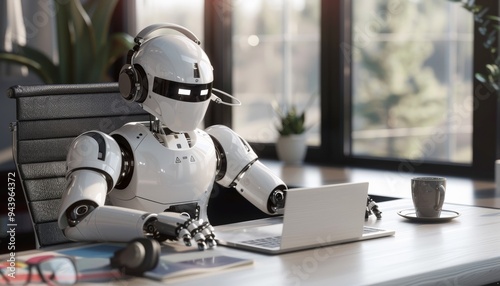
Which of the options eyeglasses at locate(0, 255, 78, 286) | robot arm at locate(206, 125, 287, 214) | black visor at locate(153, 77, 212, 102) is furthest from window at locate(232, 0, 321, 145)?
eyeglasses at locate(0, 255, 78, 286)

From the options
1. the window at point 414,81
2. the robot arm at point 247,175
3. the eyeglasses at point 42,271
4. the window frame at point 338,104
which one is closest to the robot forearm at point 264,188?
the robot arm at point 247,175

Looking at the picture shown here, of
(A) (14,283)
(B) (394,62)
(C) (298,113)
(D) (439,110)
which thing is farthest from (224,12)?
(A) (14,283)

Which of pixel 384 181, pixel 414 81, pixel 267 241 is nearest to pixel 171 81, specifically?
pixel 267 241

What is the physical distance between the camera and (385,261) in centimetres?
153

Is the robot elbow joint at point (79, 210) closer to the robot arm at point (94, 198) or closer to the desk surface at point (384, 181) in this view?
the robot arm at point (94, 198)

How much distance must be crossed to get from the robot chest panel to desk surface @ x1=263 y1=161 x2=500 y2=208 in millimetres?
943

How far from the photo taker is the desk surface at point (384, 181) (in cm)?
265

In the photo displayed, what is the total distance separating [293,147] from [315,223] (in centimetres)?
204

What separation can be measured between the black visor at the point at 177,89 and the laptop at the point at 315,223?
0.32 metres

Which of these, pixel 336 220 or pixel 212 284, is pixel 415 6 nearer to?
pixel 336 220

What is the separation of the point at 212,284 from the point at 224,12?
9.43 ft

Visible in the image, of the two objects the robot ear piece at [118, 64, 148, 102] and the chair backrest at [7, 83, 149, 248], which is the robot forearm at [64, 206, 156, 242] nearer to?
the robot ear piece at [118, 64, 148, 102]

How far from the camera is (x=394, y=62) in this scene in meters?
4.58

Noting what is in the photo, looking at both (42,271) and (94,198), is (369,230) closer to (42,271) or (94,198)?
(94,198)
